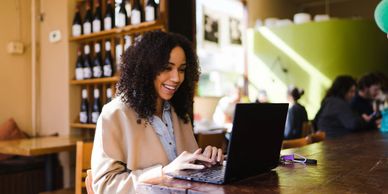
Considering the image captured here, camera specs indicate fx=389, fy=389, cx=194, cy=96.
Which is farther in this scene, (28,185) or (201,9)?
(201,9)

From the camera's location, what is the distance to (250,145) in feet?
3.37

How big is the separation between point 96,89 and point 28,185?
0.98 metres

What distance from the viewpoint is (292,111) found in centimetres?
358

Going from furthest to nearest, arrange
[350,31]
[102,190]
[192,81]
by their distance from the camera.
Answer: [350,31], [192,81], [102,190]

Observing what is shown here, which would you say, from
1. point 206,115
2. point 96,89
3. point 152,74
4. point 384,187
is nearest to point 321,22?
point 206,115

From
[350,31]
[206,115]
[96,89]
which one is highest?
[350,31]

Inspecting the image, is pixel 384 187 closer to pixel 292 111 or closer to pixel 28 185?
pixel 292 111

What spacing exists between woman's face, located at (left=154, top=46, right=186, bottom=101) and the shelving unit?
127cm

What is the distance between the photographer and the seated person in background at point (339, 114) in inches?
125

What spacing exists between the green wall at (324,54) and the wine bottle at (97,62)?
3281 mm

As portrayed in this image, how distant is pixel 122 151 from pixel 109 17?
2124 mm

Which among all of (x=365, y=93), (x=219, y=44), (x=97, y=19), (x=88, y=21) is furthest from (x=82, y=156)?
(x=219, y=44)

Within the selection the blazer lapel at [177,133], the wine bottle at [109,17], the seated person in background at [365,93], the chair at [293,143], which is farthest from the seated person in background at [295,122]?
the blazer lapel at [177,133]

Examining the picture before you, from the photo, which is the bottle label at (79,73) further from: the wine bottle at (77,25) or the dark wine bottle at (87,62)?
the wine bottle at (77,25)
